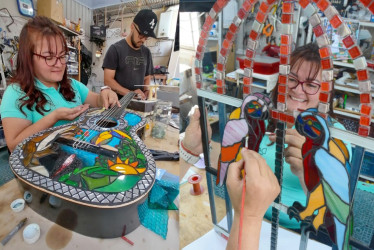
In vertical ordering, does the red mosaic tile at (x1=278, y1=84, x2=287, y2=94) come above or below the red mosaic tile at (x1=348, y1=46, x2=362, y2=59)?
below

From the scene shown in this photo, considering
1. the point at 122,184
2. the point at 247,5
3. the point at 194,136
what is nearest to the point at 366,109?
the point at 247,5

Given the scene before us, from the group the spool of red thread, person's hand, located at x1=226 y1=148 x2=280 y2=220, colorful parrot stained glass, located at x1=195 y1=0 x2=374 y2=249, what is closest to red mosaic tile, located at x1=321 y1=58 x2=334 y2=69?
colorful parrot stained glass, located at x1=195 y1=0 x2=374 y2=249

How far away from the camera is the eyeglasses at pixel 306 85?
15.5 inches

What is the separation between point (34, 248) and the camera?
65cm

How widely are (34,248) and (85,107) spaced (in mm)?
436

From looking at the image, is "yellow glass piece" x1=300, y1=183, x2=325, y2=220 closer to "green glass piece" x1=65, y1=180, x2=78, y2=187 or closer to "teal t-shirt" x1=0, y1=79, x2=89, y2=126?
"green glass piece" x1=65, y1=180, x2=78, y2=187

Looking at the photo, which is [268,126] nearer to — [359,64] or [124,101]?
[359,64]

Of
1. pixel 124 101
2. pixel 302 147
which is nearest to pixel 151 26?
pixel 124 101

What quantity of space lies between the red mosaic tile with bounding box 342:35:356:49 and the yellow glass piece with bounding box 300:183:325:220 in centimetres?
23

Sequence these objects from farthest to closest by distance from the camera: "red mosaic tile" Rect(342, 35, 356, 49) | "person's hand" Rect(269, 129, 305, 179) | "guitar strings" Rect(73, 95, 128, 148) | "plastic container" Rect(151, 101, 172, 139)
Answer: "plastic container" Rect(151, 101, 172, 139) < "guitar strings" Rect(73, 95, 128, 148) < "person's hand" Rect(269, 129, 305, 179) < "red mosaic tile" Rect(342, 35, 356, 49)

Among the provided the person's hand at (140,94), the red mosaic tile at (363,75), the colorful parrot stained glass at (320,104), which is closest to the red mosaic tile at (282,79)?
the colorful parrot stained glass at (320,104)

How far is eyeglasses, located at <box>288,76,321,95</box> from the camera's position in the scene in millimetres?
395

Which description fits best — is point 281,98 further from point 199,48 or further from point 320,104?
point 199,48

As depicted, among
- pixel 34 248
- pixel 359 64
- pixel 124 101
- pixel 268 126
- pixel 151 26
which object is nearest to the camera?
pixel 359 64
